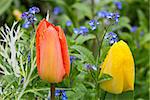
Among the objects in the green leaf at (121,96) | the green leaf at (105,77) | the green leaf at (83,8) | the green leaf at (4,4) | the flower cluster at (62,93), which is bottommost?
the green leaf at (121,96)

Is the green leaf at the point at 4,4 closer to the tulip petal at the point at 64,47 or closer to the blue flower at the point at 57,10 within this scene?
the blue flower at the point at 57,10

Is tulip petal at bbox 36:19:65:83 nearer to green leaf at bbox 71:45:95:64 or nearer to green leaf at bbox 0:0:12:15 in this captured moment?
green leaf at bbox 71:45:95:64

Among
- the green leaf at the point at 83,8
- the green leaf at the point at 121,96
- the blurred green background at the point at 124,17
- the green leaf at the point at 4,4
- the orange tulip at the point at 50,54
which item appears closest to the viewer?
the orange tulip at the point at 50,54

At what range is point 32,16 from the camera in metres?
1.29

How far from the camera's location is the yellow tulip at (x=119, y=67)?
1.14 m

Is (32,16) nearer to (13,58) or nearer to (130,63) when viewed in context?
(13,58)

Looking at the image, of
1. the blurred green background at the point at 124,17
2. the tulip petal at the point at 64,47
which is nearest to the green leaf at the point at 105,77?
the tulip petal at the point at 64,47

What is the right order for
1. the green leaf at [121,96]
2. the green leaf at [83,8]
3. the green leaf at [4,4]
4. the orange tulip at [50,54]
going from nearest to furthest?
the orange tulip at [50,54] → the green leaf at [121,96] → the green leaf at [83,8] → the green leaf at [4,4]

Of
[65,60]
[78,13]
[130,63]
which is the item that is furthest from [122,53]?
[78,13]

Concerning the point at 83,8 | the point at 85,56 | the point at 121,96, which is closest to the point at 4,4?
the point at 83,8

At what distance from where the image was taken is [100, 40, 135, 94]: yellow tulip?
114 centimetres

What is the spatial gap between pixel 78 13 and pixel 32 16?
1228 mm

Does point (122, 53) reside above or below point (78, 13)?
below

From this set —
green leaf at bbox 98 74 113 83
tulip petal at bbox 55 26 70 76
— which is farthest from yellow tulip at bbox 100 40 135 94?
tulip petal at bbox 55 26 70 76
